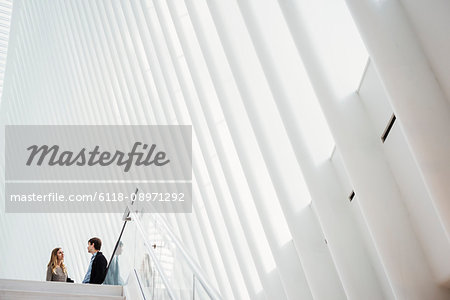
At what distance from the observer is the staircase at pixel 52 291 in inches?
243

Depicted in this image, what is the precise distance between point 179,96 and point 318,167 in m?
4.39

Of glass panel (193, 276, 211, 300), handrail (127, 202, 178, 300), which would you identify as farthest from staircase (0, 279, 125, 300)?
glass panel (193, 276, 211, 300)

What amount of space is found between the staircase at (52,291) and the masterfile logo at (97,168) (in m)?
1.40

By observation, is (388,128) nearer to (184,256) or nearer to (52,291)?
(184,256)

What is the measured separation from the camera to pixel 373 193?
4.01m

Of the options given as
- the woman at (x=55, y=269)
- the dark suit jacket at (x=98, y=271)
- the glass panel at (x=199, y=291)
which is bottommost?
the glass panel at (x=199, y=291)

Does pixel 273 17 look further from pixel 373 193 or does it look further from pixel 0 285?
pixel 0 285

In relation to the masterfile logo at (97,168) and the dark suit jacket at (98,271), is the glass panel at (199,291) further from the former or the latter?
the dark suit jacket at (98,271)

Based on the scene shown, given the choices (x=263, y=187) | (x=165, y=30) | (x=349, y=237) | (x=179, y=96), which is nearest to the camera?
(x=349, y=237)

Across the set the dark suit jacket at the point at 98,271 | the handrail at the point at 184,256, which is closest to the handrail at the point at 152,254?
the handrail at the point at 184,256

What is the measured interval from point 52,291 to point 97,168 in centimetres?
859

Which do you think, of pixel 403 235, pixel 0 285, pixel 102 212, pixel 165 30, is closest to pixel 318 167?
pixel 403 235

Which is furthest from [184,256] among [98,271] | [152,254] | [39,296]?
[98,271]

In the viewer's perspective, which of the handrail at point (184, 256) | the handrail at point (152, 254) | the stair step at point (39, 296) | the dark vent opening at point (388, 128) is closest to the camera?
the handrail at point (184, 256)
